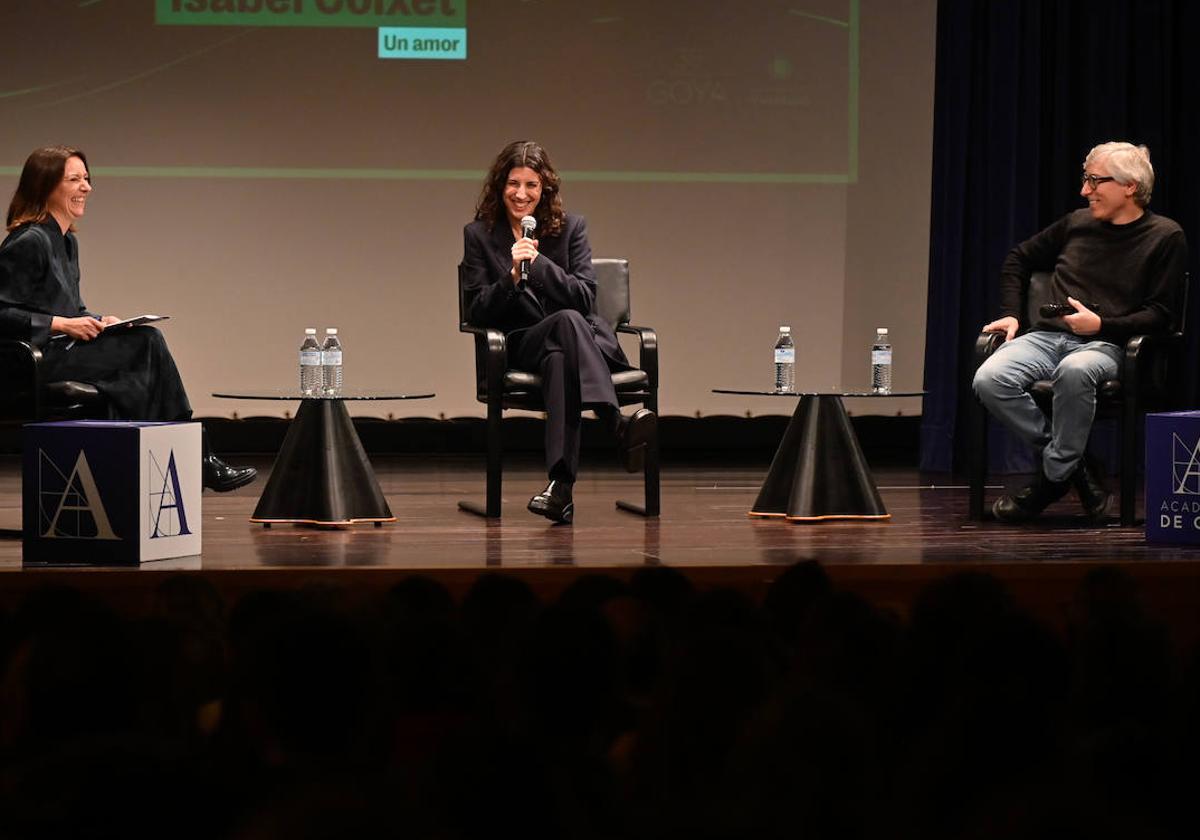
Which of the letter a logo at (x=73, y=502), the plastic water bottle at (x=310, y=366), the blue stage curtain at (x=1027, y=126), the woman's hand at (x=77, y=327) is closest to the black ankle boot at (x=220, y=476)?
the plastic water bottle at (x=310, y=366)

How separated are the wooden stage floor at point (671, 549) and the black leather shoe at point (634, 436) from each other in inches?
6.7

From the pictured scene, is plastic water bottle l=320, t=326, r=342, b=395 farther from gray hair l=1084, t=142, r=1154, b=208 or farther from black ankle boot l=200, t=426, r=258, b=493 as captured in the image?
gray hair l=1084, t=142, r=1154, b=208

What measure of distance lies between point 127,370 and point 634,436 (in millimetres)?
1357

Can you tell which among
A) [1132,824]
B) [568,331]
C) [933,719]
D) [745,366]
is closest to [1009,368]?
[568,331]

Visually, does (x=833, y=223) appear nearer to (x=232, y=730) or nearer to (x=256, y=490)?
(x=256, y=490)

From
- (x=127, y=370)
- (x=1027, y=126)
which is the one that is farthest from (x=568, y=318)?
(x=1027, y=126)

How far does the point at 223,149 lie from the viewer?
5945mm

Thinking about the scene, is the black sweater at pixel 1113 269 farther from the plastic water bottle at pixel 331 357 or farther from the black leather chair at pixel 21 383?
the black leather chair at pixel 21 383

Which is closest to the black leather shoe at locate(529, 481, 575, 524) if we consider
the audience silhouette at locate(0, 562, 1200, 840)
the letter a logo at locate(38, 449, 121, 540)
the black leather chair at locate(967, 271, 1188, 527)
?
the black leather chair at locate(967, 271, 1188, 527)

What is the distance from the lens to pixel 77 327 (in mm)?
3918

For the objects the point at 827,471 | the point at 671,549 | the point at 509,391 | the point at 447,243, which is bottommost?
the point at 671,549

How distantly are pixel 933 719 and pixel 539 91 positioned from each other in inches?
197

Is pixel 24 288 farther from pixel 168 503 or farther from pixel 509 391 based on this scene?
pixel 509 391

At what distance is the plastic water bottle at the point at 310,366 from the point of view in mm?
4273
